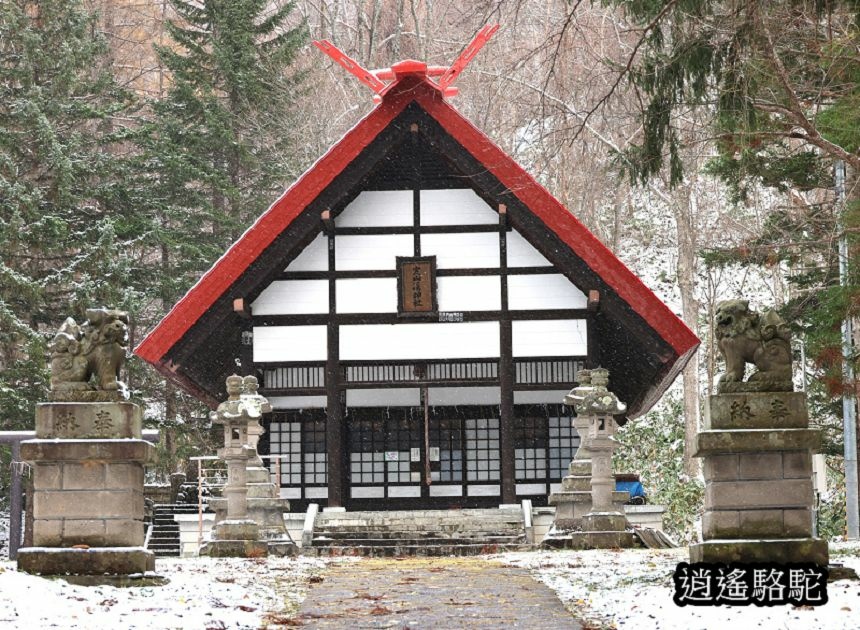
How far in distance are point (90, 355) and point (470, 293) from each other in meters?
12.5

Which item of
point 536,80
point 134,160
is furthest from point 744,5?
point 536,80

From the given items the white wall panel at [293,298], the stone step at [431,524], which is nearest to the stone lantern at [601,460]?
the stone step at [431,524]

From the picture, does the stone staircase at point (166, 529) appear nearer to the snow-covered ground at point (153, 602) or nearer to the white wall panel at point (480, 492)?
the white wall panel at point (480, 492)

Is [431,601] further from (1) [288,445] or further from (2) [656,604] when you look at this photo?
(1) [288,445]

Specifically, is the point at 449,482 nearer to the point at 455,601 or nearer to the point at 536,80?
the point at 455,601

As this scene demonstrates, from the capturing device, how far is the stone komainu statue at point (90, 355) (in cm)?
1161

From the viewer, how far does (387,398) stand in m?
24.5

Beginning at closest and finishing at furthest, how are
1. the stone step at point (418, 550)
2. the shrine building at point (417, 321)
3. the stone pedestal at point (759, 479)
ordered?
the stone pedestal at point (759, 479) < the stone step at point (418, 550) < the shrine building at point (417, 321)

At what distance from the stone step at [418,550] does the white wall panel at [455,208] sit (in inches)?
259

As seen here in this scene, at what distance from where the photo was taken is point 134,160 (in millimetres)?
35094

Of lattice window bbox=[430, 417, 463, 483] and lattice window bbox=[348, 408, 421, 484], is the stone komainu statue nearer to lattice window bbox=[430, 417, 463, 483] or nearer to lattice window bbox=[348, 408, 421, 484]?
lattice window bbox=[348, 408, 421, 484]

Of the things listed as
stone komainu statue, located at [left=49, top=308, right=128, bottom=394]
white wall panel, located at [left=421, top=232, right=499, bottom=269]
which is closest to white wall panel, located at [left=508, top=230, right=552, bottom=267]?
white wall panel, located at [left=421, top=232, right=499, bottom=269]

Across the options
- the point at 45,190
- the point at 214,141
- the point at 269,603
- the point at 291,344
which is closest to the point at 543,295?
the point at 291,344

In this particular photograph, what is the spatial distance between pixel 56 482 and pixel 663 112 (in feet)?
21.9
